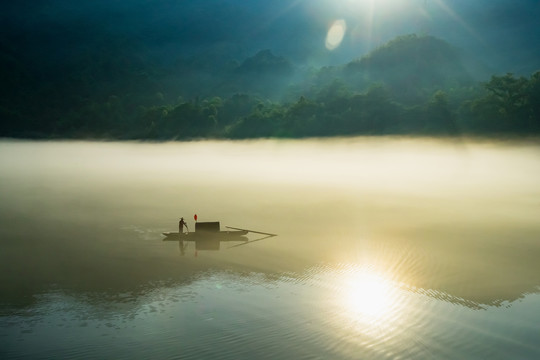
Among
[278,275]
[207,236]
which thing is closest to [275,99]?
[207,236]

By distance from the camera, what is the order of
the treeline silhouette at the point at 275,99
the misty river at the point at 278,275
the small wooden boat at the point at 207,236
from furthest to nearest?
the treeline silhouette at the point at 275,99
the small wooden boat at the point at 207,236
the misty river at the point at 278,275

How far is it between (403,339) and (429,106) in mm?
73448

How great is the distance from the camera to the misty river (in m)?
12.7

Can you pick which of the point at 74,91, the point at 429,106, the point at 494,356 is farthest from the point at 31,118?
the point at 494,356

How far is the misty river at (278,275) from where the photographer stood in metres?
12.7

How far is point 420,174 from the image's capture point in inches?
2330

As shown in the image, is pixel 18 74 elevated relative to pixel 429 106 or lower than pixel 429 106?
elevated

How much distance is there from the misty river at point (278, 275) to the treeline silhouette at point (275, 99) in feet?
116

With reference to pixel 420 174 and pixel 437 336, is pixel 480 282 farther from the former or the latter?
pixel 420 174

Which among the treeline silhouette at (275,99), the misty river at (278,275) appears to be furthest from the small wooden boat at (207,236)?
the treeline silhouette at (275,99)

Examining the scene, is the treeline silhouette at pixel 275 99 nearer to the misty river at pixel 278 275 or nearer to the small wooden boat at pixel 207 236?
the misty river at pixel 278 275

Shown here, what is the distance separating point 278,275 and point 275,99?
134 meters

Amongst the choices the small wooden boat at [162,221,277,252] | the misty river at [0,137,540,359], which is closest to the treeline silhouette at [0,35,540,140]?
the misty river at [0,137,540,359]

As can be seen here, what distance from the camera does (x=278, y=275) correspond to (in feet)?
60.0
